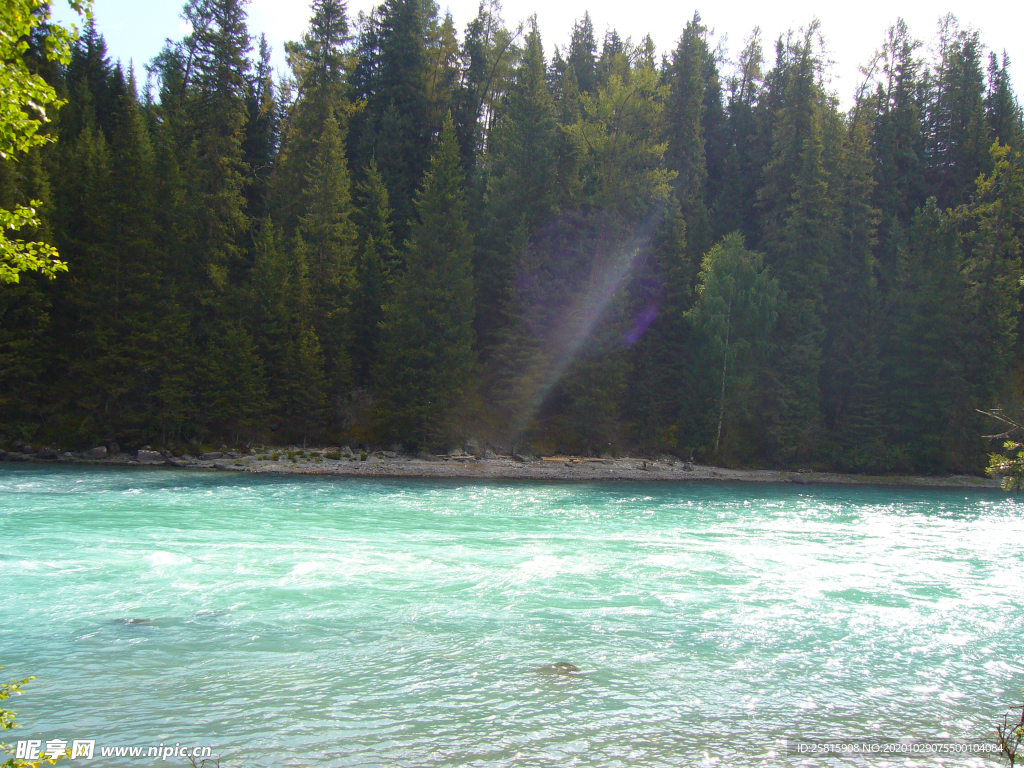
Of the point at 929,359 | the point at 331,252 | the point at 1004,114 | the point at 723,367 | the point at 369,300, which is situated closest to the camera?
the point at 929,359

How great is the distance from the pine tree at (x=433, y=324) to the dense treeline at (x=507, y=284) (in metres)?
0.16

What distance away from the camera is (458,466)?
33.3 metres

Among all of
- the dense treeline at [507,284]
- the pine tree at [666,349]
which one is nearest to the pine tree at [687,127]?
the dense treeline at [507,284]

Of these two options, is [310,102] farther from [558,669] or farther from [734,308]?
[558,669]

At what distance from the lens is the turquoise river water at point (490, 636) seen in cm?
674

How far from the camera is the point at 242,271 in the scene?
129ft

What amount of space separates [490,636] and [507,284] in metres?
32.8

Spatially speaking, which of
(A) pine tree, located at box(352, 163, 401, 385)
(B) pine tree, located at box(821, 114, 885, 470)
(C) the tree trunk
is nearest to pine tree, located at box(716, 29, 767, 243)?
(B) pine tree, located at box(821, 114, 885, 470)

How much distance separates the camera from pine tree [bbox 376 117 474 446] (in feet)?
116

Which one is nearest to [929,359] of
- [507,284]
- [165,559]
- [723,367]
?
[723,367]

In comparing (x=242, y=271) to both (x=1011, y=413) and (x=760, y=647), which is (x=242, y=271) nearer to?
(x=760, y=647)

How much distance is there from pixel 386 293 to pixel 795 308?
81.3 ft

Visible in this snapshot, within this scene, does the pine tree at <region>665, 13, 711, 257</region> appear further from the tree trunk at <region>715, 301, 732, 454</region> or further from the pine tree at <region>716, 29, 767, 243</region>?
the tree trunk at <region>715, 301, 732, 454</region>

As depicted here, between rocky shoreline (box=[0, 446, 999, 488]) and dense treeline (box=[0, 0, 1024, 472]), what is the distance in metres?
1.69
